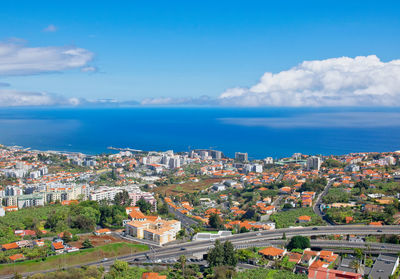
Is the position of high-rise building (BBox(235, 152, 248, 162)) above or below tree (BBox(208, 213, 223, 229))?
above

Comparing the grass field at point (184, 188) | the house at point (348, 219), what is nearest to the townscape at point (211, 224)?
the house at point (348, 219)

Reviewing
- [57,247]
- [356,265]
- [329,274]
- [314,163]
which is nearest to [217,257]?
[329,274]

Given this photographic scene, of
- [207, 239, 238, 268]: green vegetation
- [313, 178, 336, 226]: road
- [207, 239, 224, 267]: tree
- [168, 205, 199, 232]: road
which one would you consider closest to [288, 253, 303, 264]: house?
[207, 239, 238, 268]: green vegetation

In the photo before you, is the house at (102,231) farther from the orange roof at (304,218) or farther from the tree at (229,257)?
the orange roof at (304,218)

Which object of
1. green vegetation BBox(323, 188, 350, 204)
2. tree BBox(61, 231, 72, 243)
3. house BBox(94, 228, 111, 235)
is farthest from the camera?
green vegetation BBox(323, 188, 350, 204)

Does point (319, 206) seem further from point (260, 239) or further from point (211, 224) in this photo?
point (260, 239)

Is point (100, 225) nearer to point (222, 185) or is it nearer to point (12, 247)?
point (12, 247)

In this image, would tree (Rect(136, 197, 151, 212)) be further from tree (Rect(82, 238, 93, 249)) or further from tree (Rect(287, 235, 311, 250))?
tree (Rect(287, 235, 311, 250))
